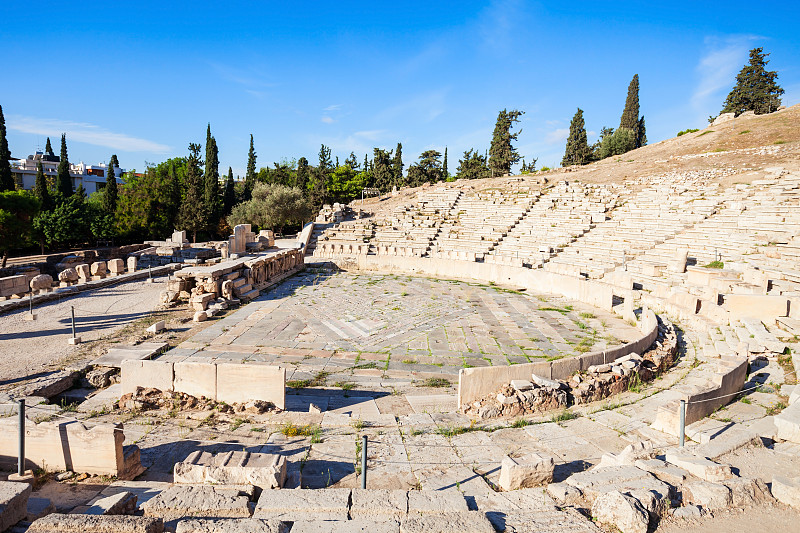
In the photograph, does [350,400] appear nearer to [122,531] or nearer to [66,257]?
[122,531]

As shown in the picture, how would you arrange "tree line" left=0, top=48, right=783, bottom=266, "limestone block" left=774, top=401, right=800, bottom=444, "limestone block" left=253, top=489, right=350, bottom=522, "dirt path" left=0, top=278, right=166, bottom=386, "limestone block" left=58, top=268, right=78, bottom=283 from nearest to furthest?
"limestone block" left=253, top=489, right=350, bottom=522 < "limestone block" left=774, top=401, right=800, bottom=444 < "dirt path" left=0, top=278, right=166, bottom=386 < "limestone block" left=58, top=268, right=78, bottom=283 < "tree line" left=0, top=48, right=783, bottom=266

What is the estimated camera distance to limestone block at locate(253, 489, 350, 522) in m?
3.55

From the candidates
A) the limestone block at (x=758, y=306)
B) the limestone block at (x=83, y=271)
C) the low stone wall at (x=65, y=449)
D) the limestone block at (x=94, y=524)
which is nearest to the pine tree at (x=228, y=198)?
the limestone block at (x=83, y=271)

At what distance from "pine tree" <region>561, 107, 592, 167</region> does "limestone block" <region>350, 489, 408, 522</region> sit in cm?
4670

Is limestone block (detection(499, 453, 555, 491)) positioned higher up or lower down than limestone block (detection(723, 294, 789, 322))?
lower down

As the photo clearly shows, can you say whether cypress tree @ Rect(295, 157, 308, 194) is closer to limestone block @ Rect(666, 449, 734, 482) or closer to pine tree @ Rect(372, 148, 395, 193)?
pine tree @ Rect(372, 148, 395, 193)

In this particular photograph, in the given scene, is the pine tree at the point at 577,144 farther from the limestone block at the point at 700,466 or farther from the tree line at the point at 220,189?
the limestone block at the point at 700,466

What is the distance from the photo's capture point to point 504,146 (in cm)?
4503

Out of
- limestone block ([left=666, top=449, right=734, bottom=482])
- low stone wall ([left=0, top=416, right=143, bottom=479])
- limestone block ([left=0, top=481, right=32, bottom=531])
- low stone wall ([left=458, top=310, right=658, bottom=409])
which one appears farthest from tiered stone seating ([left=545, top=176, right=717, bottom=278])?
limestone block ([left=0, top=481, right=32, bottom=531])

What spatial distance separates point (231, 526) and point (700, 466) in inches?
171

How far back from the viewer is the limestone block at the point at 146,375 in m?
6.76

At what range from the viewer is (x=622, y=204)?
80.9 feet

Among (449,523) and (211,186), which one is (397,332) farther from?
(211,186)

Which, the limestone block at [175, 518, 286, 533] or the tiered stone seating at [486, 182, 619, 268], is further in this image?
the tiered stone seating at [486, 182, 619, 268]
